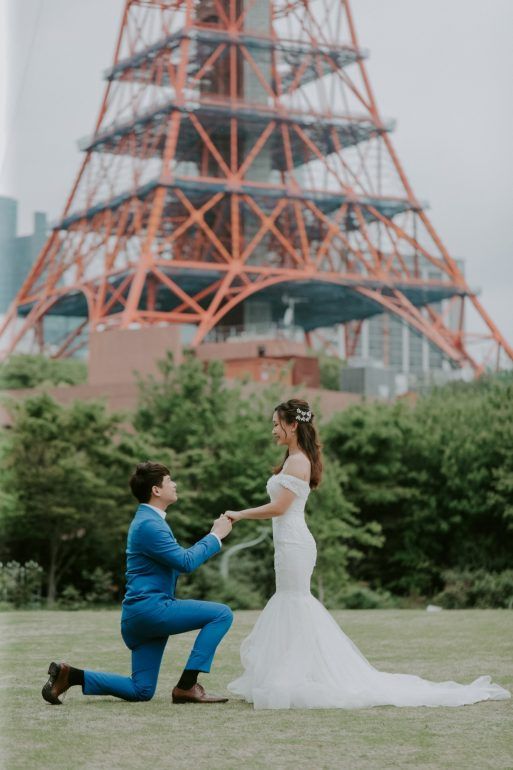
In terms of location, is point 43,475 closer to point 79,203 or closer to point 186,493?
point 186,493

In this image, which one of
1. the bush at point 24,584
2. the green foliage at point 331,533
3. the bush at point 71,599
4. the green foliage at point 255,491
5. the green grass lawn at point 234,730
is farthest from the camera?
the green foliage at point 331,533

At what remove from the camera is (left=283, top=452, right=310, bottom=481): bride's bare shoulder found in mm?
6414

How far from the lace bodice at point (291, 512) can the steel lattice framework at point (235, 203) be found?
36.1m

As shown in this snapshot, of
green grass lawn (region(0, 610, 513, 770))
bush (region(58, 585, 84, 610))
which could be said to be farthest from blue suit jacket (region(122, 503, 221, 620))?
bush (region(58, 585, 84, 610))

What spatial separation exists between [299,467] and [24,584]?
52.1 ft

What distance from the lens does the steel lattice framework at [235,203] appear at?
4503cm

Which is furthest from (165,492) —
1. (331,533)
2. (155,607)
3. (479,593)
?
(331,533)

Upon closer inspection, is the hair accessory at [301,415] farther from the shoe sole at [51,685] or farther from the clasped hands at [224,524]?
the shoe sole at [51,685]

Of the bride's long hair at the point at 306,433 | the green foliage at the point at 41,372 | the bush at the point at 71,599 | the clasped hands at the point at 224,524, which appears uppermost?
the green foliage at the point at 41,372

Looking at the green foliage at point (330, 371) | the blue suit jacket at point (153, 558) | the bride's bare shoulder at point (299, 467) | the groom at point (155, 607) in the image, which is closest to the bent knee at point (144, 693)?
the groom at point (155, 607)

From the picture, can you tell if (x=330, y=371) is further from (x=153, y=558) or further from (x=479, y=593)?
(x=153, y=558)

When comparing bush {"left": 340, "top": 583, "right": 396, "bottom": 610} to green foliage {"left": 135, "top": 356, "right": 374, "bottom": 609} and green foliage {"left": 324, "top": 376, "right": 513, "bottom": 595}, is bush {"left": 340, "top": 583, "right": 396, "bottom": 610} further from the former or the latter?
green foliage {"left": 324, "top": 376, "right": 513, "bottom": 595}

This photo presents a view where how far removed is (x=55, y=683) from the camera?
5.90 meters

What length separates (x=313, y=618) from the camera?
6.41 meters
